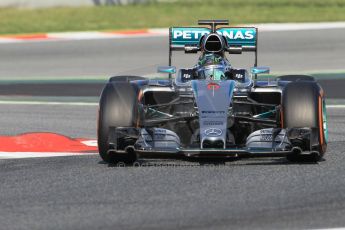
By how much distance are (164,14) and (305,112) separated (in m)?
Answer: 15.4

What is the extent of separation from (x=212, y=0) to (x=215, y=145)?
1762 centimetres

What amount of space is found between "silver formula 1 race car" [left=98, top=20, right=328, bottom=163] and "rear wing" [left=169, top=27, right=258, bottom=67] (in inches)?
16.6

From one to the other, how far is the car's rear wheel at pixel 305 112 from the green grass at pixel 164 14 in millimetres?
13543

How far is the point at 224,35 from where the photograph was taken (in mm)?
12211

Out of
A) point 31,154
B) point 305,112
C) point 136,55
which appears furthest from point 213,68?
point 136,55

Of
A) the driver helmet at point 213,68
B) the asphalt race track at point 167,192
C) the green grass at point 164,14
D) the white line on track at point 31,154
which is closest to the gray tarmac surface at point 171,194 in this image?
the asphalt race track at point 167,192

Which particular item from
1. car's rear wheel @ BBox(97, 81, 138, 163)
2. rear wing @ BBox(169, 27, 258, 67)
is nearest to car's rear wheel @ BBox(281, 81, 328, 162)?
car's rear wheel @ BBox(97, 81, 138, 163)

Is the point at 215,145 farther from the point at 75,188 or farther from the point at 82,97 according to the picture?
the point at 82,97

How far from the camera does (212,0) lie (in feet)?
90.5

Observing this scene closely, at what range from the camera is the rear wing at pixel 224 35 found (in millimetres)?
12195

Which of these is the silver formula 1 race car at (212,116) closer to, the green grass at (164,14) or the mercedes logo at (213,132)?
the mercedes logo at (213,132)

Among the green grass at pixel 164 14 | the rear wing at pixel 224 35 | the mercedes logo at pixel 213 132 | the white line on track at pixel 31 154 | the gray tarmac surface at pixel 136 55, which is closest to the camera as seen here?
the mercedes logo at pixel 213 132

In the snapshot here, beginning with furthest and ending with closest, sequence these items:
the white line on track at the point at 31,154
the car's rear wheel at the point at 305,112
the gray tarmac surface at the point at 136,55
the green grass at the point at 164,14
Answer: the green grass at the point at 164,14 → the gray tarmac surface at the point at 136,55 → the white line on track at the point at 31,154 → the car's rear wheel at the point at 305,112

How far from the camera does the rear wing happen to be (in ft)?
40.0
